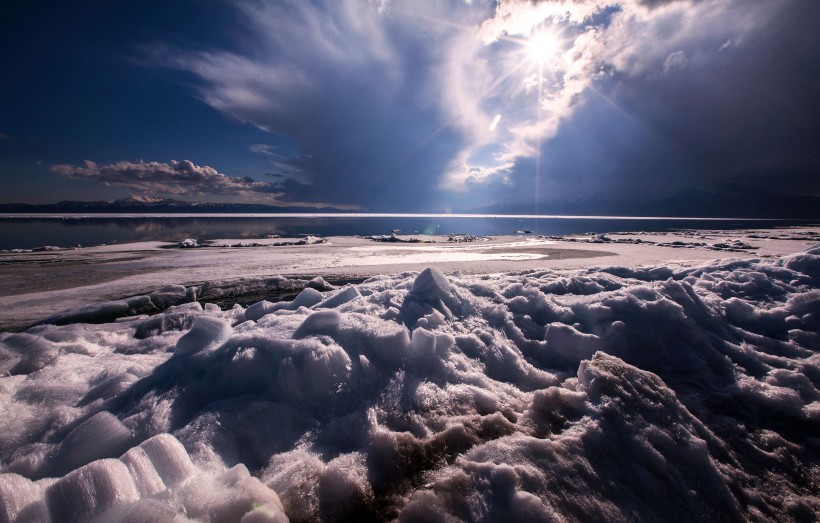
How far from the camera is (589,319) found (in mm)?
3688

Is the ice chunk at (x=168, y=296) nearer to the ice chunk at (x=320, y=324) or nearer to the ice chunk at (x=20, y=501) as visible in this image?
the ice chunk at (x=320, y=324)

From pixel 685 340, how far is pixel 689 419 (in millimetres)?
1578

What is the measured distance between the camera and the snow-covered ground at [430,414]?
1.56 meters

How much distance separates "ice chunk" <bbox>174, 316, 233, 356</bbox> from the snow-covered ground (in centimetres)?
1

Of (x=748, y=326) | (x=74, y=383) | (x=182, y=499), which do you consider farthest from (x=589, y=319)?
(x=74, y=383)

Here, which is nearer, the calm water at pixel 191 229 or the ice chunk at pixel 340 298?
the ice chunk at pixel 340 298

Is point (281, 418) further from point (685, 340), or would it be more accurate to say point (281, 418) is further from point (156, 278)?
point (156, 278)

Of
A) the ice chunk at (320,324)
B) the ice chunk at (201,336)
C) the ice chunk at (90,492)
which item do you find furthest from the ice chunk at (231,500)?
the ice chunk at (201,336)

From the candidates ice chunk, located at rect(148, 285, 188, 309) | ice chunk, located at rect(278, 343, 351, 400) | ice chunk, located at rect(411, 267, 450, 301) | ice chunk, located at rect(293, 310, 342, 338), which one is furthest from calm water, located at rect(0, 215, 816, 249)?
ice chunk, located at rect(278, 343, 351, 400)

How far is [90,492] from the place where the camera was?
1.43 metres

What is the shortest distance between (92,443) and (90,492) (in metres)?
0.52

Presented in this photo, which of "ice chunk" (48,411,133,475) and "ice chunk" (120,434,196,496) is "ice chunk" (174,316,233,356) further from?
"ice chunk" (120,434,196,496)

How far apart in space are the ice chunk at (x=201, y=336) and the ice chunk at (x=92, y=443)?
77 centimetres

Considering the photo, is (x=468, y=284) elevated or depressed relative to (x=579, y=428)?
elevated
